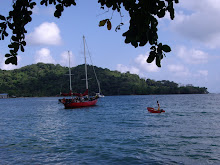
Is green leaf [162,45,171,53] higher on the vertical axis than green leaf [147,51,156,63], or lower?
higher

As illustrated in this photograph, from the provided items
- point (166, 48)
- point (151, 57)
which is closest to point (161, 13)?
point (166, 48)

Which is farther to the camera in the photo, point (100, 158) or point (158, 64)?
point (100, 158)

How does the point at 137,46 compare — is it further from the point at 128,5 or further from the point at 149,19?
the point at 128,5

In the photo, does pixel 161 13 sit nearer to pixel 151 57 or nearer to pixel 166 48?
pixel 166 48

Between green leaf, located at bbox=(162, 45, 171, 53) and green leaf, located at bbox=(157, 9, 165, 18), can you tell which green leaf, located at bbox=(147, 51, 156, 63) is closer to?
green leaf, located at bbox=(162, 45, 171, 53)

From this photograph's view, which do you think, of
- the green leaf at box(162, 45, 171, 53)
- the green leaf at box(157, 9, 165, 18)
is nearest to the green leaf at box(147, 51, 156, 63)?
the green leaf at box(162, 45, 171, 53)

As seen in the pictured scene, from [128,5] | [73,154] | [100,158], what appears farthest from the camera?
[73,154]

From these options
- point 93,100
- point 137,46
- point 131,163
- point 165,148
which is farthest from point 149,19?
point 93,100

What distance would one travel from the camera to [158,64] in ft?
11.2

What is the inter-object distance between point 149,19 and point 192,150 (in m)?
14.2

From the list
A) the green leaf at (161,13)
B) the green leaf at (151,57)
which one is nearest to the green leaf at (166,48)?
the green leaf at (151,57)

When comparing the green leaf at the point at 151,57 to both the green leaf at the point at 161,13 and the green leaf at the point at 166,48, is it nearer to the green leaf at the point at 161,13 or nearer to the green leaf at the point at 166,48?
the green leaf at the point at 166,48

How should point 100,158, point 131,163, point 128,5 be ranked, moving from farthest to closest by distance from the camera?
1. point 100,158
2. point 131,163
3. point 128,5

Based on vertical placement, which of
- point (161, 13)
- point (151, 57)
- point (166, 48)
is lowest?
point (151, 57)
